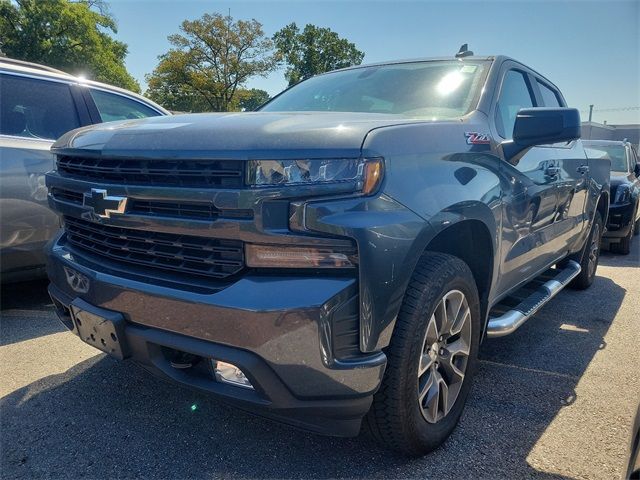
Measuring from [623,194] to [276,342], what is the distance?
279 inches

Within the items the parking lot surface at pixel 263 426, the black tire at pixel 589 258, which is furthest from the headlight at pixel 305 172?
the black tire at pixel 589 258

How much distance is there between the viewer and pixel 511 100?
9.87ft

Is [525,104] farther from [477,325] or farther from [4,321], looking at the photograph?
[4,321]

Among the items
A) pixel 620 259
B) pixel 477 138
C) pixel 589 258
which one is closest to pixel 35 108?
pixel 477 138

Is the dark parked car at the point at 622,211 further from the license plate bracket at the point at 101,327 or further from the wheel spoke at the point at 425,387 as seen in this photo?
the license plate bracket at the point at 101,327

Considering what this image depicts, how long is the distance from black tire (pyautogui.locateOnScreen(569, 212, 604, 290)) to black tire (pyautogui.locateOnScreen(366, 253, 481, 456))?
3262 mm

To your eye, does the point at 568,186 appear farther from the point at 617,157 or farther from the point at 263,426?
the point at 617,157

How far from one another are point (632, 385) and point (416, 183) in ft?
6.87

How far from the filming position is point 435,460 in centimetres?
204

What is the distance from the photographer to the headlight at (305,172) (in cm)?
Answer: 160

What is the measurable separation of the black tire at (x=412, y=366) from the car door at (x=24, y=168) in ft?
9.94

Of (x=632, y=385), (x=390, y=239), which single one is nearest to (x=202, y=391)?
(x=390, y=239)

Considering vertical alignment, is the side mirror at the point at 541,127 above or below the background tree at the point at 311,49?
below

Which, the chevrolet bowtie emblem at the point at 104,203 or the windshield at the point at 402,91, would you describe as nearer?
the chevrolet bowtie emblem at the point at 104,203
